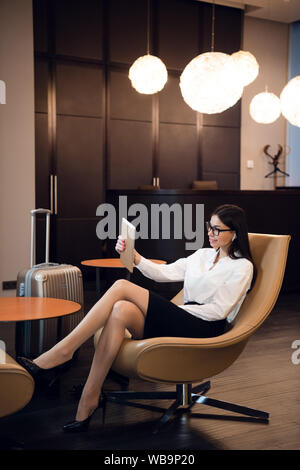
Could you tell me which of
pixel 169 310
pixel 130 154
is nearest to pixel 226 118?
pixel 130 154

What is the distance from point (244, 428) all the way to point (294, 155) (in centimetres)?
631

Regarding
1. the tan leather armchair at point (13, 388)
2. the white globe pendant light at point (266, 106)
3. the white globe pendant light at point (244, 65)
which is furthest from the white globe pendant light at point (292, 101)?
the tan leather armchair at point (13, 388)

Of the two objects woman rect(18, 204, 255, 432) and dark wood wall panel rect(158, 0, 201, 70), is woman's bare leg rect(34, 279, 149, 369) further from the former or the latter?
dark wood wall panel rect(158, 0, 201, 70)

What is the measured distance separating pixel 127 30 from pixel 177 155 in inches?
67.3

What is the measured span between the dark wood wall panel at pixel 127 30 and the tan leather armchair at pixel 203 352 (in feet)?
15.4

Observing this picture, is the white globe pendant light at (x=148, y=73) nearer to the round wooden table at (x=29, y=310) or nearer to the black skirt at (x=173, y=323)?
the round wooden table at (x=29, y=310)

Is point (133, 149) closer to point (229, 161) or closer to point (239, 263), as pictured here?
point (229, 161)

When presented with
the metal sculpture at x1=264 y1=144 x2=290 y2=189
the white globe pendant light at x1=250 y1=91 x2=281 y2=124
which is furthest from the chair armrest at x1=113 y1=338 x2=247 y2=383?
the metal sculpture at x1=264 y1=144 x2=290 y2=189

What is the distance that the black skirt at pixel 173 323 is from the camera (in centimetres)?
262

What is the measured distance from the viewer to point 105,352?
2504 mm

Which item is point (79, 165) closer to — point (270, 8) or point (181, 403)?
point (270, 8)

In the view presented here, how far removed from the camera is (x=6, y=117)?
577 centimetres

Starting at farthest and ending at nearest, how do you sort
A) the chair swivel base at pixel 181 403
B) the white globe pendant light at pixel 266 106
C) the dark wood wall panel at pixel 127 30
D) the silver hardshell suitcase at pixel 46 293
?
the dark wood wall panel at pixel 127 30 → the white globe pendant light at pixel 266 106 → the silver hardshell suitcase at pixel 46 293 → the chair swivel base at pixel 181 403

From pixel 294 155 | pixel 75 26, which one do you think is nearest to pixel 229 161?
pixel 294 155
